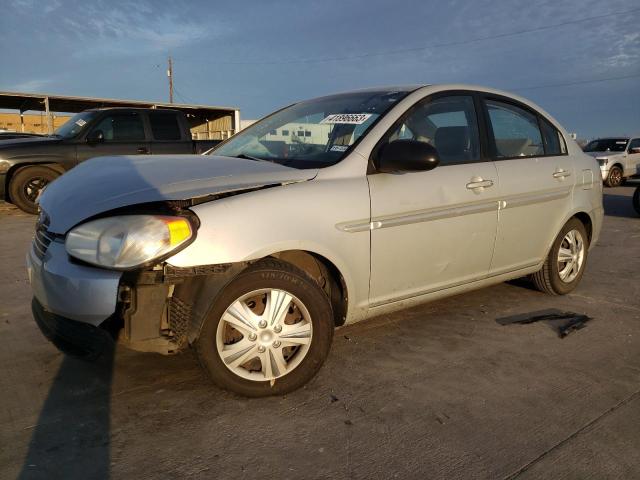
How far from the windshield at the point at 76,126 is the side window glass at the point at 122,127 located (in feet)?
0.76

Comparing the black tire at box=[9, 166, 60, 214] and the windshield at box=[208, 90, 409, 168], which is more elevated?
the windshield at box=[208, 90, 409, 168]

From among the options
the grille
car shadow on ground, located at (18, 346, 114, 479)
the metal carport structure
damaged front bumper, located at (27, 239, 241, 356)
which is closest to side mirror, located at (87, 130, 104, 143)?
the grille

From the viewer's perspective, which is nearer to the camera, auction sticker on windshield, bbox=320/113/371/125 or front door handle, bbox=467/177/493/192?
auction sticker on windshield, bbox=320/113/371/125

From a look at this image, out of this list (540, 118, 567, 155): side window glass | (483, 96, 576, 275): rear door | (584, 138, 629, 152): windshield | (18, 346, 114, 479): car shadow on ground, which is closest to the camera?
(18, 346, 114, 479): car shadow on ground

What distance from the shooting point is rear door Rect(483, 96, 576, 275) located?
12.4 feet

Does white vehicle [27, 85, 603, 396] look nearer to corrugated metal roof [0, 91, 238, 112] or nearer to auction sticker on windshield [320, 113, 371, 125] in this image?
auction sticker on windshield [320, 113, 371, 125]

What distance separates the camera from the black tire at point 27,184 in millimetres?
8887

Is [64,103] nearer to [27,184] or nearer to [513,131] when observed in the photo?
[27,184]

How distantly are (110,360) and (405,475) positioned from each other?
6.34 ft

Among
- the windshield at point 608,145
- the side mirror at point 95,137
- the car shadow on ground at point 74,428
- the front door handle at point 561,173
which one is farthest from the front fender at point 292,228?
the windshield at point 608,145

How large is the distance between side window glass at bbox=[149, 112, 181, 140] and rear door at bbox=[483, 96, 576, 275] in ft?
21.9

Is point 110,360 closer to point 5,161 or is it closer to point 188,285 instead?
point 188,285

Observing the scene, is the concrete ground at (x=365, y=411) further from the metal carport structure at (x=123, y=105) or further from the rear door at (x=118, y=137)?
the metal carport structure at (x=123, y=105)

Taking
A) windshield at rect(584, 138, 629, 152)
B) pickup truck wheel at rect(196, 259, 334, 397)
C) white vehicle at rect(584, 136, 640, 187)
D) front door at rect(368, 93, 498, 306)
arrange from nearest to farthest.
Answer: pickup truck wheel at rect(196, 259, 334, 397) → front door at rect(368, 93, 498, 306) → white vehicle at rect(584, 136, 640, 187) → windshield at rect(584, 138, 629, 152)
